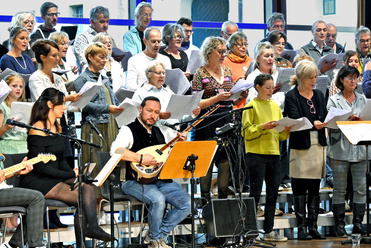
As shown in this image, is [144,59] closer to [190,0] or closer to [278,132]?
[278,132]

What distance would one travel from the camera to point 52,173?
17.4ft

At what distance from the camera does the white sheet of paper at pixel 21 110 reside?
17.7 feet

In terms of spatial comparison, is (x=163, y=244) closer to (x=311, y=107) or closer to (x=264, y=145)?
(x=264, y=145)

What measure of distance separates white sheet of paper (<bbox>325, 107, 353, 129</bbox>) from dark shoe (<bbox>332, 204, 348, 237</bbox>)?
85cm

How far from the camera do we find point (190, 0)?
991 centimetres

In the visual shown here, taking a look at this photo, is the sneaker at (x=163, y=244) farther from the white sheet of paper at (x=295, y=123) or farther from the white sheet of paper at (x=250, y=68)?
the white sheet of paper at (x=250, y=68)

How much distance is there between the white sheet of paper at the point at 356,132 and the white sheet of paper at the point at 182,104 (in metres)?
1.28

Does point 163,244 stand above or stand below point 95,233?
below

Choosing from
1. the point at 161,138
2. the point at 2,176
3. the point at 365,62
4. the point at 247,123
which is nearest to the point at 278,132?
the point at 247,123

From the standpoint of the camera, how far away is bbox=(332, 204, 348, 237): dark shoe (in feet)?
21.3

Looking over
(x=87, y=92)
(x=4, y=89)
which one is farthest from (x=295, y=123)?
(x=4, y=89)

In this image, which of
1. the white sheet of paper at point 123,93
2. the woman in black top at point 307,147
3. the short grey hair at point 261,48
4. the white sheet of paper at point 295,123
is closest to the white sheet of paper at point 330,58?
the short grey hair at point 261,48

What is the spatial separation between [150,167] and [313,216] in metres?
1.80

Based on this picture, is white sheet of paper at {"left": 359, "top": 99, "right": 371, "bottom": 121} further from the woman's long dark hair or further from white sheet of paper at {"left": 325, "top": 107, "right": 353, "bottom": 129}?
the woman's long dark hair
